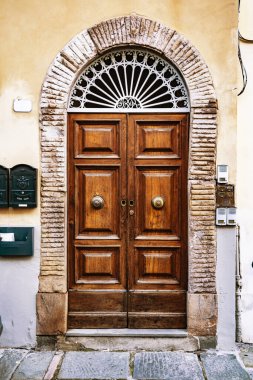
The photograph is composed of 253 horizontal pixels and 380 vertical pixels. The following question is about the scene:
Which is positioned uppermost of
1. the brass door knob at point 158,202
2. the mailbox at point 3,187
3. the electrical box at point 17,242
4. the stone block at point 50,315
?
the mailbox at point 3,187

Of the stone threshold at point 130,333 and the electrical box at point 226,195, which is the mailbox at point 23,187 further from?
the electrical box at point 226,195

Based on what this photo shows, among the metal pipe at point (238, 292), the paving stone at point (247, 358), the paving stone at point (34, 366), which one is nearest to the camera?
the paving stone at point (34, 366)

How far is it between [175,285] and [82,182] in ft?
5.32

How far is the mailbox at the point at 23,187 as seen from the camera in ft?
17.5

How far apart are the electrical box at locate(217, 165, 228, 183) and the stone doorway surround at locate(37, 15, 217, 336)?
8 centimetres

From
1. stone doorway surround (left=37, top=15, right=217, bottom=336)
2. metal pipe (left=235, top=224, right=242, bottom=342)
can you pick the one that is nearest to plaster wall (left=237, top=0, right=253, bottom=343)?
metal pipe (left=235, top=224, right=242, bottom=342)

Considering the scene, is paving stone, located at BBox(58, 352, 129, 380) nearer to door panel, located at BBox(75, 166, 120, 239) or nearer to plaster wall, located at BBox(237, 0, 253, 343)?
door panel, located at BBox(75, 166, 120, 239)

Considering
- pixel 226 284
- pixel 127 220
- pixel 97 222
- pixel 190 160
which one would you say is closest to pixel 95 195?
pixel 97 222

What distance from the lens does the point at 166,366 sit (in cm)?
489

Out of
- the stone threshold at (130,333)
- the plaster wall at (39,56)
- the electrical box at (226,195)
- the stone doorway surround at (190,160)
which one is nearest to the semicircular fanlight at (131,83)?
the stone doorway surround at (190,160)

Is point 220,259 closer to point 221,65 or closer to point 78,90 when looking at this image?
point 221,65

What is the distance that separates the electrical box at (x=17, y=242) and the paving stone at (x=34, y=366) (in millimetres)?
1113

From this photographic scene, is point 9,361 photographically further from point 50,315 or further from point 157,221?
point 157,221

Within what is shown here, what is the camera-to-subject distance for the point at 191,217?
17.6 feet
